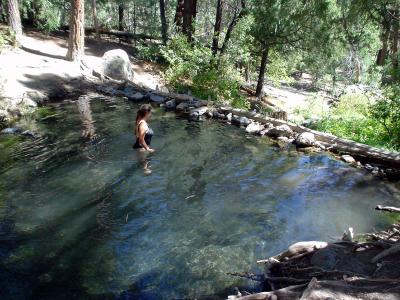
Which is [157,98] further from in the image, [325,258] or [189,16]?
[325,258]

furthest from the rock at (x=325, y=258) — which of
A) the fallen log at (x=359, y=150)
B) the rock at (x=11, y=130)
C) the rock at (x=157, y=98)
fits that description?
the rock at (x=157, y=98)

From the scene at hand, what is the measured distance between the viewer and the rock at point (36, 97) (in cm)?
1476

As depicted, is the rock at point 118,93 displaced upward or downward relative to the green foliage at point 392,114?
downward

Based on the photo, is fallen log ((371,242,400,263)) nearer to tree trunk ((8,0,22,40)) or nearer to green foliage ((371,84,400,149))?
green foliage ((371,84,400,149))

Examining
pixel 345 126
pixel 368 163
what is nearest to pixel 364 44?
pixel 345 126

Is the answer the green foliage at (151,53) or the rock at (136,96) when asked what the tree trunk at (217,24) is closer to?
the green foliage at (151,53)

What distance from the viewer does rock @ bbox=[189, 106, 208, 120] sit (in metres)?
14.7

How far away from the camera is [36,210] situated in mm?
7262

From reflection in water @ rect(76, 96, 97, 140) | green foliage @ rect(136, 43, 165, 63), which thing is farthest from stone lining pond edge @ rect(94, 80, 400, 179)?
green foliage @ rect(136, 43, 165, 63)

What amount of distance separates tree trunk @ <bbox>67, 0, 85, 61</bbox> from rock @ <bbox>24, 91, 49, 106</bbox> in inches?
164

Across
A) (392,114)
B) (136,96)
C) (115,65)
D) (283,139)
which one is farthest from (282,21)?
(115,65)

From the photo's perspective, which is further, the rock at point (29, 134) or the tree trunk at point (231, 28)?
the tree trunk at point (231, 28)

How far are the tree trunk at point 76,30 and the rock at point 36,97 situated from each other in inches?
164

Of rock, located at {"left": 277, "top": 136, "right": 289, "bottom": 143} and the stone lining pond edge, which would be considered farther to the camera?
rock, located at {"left": 277, "top": 136, "right": 289, "bottom": 143}
